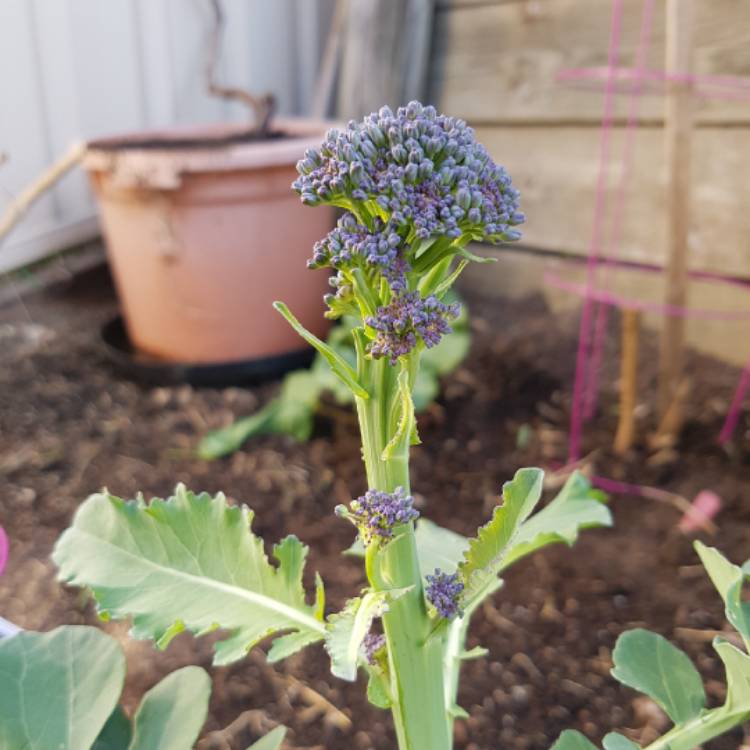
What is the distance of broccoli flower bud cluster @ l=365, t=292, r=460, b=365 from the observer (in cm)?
52

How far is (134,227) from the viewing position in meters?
1.86

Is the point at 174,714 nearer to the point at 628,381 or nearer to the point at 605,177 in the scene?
the point at 628,381

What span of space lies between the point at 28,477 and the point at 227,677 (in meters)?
0.67

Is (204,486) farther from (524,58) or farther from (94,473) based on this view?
(524,58)

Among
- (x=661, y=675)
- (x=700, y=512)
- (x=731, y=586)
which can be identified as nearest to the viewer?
(x=731, y=586)

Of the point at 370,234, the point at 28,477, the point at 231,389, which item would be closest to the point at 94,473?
the point at 28,477

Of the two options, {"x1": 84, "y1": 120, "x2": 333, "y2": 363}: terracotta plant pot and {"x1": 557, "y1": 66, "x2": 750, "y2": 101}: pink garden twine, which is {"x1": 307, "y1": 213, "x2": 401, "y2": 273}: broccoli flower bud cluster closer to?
{"x1": 557, "y1": 66, "x2": 750, "y2": 101}: pink garden twine

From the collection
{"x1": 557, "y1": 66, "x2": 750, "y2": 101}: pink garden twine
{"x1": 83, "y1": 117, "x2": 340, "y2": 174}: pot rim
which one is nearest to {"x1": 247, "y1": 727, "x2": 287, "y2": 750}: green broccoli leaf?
{"x1": 557, "y1": 66, "x2": 750, "y2": 101}: pink garden twine

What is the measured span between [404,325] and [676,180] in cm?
109

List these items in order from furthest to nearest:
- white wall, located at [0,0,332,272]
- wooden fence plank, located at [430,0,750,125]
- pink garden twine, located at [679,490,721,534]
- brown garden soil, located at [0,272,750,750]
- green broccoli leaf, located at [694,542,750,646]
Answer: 1. white wall, located at [0,0,332,272]
2. wooden fence plank, located at [430,0,750,125]
3. pink garden twine, located at [679,490,721,534]
4. brown garden soil, located at [0,272,750,750]
5. green broccoli leaf, located at [694,542,750,646]

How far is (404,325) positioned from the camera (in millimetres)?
518

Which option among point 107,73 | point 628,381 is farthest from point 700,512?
point 107,73

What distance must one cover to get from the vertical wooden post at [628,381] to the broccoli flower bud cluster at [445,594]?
97 centimetres

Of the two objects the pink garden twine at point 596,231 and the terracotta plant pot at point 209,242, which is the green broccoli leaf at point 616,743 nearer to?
the pink garden twine at point 596,231
